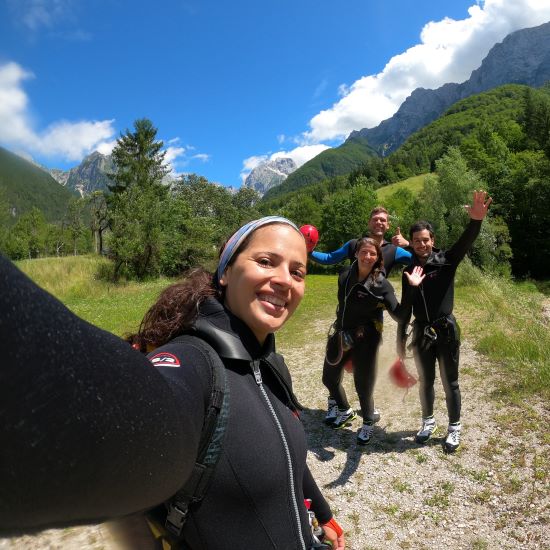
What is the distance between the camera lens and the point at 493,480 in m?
4.06

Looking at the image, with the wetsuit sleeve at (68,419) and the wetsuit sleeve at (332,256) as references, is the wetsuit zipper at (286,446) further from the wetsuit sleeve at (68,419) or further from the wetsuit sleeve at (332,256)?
the wetsuit sleeve at (332,256)

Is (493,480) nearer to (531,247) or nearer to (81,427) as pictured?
(81,427)

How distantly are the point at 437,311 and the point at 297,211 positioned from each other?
59.5 meters

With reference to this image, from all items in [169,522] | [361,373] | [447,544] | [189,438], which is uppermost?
[189,438]

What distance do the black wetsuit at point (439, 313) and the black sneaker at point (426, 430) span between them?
12.1 inches

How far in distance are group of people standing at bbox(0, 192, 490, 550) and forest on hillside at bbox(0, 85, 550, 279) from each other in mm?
3204

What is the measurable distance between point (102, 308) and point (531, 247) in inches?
1425

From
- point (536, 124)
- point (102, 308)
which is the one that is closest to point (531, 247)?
point (536, 124)

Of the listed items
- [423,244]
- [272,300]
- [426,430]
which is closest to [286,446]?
[272,300]

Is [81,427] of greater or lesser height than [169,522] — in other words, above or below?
above

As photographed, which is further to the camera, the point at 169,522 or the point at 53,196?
the point at 53,196

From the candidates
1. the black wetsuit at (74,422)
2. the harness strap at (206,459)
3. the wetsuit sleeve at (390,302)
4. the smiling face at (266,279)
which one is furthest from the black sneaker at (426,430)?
the black wetsuit at (74,422)

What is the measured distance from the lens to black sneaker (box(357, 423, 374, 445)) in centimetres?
498

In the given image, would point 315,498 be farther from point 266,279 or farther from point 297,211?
point 297,211
